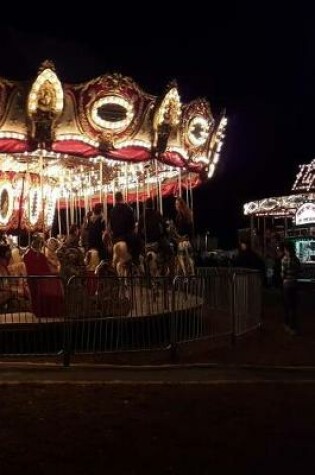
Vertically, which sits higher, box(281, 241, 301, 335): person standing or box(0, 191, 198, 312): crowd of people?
box(0, 191, 198, 312): crowd of people

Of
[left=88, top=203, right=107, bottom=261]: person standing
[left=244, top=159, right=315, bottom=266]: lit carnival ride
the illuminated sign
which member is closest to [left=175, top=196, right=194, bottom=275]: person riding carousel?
[left=88, top=203, right=107, bottom=261]: person standing

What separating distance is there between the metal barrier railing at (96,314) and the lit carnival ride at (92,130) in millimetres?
2818

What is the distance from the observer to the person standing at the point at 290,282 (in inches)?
547

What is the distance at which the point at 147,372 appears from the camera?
9898 mm

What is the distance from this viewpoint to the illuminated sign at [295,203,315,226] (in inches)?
1494

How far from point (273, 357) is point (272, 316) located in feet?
21.2

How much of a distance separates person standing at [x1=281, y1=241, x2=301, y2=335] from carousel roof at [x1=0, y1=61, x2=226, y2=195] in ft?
10.2

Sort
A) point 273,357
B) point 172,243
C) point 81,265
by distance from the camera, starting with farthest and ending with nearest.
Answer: point 172,243 → point 81,265 → point 273,357

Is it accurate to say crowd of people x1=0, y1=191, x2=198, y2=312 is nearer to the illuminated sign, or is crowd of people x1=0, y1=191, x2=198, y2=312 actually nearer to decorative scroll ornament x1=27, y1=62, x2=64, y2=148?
decorative scroll ornament x1=27, y1=62, x2=64, y2=148

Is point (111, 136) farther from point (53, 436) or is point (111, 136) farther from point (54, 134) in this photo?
point (53, 436)

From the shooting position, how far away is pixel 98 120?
1318cm

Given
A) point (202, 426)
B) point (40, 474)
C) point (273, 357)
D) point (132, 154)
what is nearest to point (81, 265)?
point (132, 154)

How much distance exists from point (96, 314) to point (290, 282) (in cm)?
478

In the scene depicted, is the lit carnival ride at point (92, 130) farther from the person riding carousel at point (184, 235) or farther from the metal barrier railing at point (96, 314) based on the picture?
the metal barrier railing at point (96, 314)
